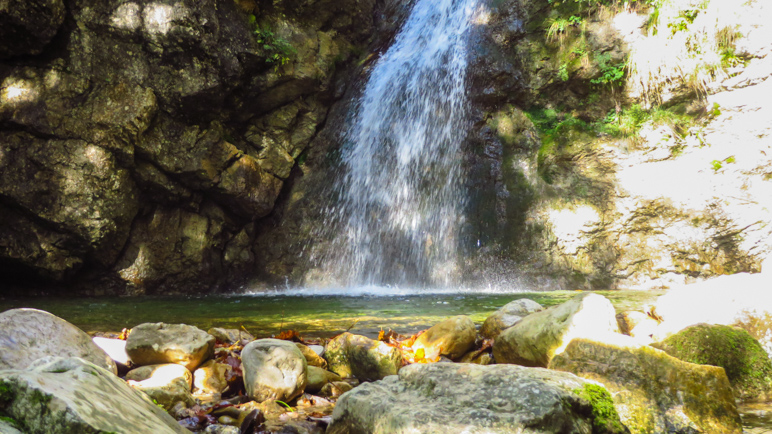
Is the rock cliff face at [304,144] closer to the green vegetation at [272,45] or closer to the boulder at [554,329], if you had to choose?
the green vegetation at [272,45]

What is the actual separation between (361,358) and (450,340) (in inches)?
30.8

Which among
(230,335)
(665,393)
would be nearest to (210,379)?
(230,335)

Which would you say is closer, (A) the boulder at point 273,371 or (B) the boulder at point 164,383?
(B) the boulder at point 164,383

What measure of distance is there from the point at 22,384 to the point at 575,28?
1212 cm

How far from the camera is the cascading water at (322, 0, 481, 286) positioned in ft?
33.8

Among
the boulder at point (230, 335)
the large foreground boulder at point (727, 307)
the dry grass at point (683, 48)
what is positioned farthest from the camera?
the dry grass at point (683, 48)

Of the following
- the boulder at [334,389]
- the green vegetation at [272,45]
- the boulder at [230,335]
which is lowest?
the boulder at [334,389]

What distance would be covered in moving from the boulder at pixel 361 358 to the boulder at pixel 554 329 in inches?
33.5

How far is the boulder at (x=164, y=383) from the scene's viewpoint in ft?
8.10

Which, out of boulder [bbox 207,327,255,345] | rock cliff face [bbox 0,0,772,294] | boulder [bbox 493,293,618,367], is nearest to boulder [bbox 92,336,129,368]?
boulder [bbox 207,327,255,345]

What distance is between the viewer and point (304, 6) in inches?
445

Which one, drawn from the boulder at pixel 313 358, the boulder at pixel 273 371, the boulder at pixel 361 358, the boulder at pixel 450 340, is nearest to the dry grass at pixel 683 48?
the boulder at pixel 450 340

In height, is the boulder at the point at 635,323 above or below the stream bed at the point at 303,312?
above

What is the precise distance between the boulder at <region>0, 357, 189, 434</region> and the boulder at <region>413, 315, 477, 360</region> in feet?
8.18
